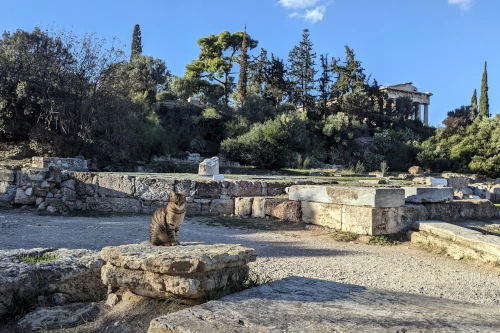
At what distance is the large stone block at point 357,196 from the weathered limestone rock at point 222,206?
1776 mm

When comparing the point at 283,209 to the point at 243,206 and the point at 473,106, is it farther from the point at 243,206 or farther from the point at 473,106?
the point at 473,106

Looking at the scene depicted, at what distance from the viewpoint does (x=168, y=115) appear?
30688 millimetres

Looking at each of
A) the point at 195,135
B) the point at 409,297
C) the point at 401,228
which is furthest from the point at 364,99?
the point at 409,297

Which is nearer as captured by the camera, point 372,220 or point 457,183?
point 372,220

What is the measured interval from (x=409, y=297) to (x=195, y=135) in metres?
27.1

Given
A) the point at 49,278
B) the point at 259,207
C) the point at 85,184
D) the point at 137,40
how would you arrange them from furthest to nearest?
the point at 137,40 → the point at 85,184 → the point at 259,207 → the point at 49,278

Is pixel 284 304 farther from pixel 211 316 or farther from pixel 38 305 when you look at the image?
pixel 38 305

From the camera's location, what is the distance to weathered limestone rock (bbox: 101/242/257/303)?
2.69 m

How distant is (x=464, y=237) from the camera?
6.07 meters

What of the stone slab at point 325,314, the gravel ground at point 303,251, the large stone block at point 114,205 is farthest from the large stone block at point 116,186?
the stone slab at point 325,314

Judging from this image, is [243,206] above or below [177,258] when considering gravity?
below

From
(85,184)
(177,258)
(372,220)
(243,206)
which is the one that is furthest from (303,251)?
(85,184)

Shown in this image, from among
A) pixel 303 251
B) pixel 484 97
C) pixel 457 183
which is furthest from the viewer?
pixel 484 97

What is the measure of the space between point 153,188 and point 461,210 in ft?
22.1
